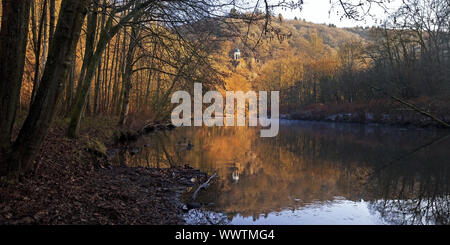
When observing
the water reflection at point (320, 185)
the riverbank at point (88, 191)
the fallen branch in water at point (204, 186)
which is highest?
the riverbank at point (88, 191)

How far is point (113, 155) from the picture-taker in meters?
11.2

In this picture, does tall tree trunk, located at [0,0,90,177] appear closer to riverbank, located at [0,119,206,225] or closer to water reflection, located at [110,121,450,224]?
riverbank, located at [0,119,206,225]

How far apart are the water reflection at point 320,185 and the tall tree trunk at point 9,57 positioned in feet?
11.1

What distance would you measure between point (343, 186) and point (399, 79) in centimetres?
2577

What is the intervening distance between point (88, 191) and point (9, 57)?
2.49m

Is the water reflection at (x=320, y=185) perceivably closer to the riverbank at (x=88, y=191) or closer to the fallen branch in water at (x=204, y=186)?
the fallen branch in water at (x=204, y=186)

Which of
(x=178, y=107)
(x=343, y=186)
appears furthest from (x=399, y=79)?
(x=343, y=186)

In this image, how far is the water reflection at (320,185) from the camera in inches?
234

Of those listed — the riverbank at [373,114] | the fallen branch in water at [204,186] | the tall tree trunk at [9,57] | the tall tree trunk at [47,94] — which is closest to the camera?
the tall tree trunk at [9,57]

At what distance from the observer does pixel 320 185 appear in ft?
27.9

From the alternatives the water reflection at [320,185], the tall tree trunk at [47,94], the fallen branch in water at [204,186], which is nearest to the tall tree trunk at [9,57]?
the tall tree trunk at [47,94]

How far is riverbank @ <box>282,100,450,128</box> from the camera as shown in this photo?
23.3m

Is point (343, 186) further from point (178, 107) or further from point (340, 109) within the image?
point (340, 109)

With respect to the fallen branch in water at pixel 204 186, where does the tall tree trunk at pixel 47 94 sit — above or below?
above
